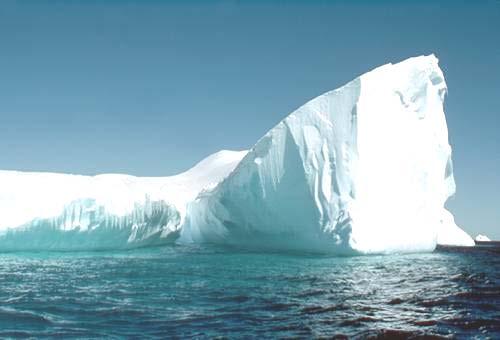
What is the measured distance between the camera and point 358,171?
18.7 metres

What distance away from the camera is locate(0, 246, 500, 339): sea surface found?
21.6 ft

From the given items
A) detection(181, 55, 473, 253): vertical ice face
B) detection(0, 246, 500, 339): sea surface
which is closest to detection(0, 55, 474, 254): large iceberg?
detection(181, 55, 473, 253): vertical ice face

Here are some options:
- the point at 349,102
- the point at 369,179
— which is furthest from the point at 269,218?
the point at 349,102

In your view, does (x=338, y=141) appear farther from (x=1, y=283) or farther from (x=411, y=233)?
(x=1, y=283)

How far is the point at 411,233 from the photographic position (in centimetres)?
1938

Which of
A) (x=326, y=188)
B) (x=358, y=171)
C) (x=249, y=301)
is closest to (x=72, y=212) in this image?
(x=326, y=188)

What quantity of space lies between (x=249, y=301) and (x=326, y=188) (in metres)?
10.8

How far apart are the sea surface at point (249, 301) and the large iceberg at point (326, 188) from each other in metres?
4.77

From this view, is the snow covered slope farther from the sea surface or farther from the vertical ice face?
the sea surface

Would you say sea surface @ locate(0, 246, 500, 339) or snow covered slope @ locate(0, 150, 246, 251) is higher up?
snow covered slope @ locate(0, 150, 246, 251)

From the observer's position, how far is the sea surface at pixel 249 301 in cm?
657

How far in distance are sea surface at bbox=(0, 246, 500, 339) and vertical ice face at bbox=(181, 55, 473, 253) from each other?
465cm

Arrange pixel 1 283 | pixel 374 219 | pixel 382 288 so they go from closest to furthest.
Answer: pixel 382 288 < pixel 1 283 < pixel 374 219

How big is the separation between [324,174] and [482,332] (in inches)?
508
